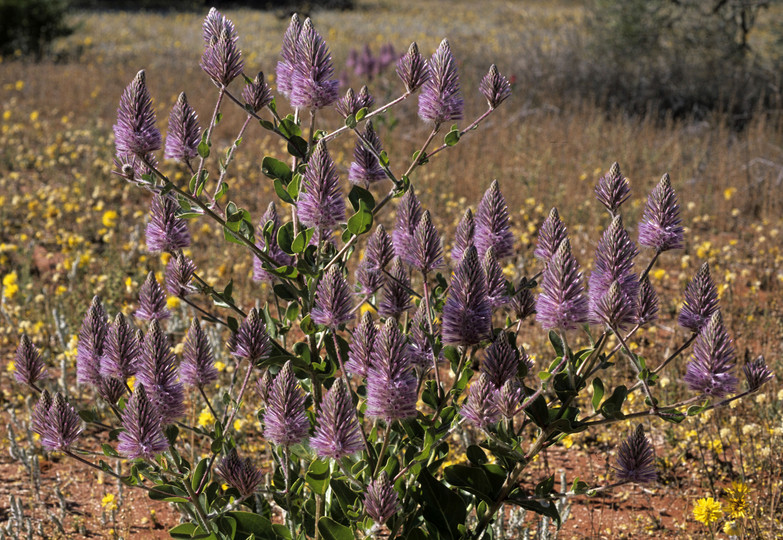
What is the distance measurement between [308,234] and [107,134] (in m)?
7.92

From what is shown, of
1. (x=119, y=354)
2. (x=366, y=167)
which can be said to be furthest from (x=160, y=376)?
(x=366, y=167)

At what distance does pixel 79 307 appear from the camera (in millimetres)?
4676

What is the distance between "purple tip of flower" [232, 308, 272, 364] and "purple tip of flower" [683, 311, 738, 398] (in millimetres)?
1045

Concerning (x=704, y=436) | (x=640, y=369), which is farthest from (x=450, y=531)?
(x=704, y=436)

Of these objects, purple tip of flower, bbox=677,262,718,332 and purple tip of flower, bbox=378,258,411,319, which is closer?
purple tip of flower, bbox=677,262,718,332

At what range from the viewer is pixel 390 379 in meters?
1.66

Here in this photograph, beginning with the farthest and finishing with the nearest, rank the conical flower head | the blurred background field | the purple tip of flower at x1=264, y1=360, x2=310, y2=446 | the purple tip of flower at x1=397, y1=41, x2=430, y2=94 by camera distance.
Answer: the blurred background field
the conical flower head
the purple tip of flower at x1=397, y1=41, x2=430, y2=94
the purple tip of flower at x1=264, y1=360, x2=310, y2=446

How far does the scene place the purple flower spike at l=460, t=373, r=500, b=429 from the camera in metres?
1.77

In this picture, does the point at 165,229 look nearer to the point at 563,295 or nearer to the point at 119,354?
the point at 119,354

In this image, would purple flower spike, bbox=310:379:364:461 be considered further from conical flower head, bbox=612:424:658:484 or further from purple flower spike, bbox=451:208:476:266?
conical flower head, bbox=612:424:658:484

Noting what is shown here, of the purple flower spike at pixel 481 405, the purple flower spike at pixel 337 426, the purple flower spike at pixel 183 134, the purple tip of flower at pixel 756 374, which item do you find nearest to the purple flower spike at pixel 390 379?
the purple flower spike at pixel 337 426

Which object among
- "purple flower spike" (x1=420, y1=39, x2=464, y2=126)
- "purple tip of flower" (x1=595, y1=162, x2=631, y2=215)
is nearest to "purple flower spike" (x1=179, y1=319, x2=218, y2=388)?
"purple flower spike" (x1=420, y1=39, x2=464, y2=126)

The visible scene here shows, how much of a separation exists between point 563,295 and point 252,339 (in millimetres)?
776

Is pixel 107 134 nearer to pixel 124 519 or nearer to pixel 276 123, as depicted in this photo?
pixel 124 519
